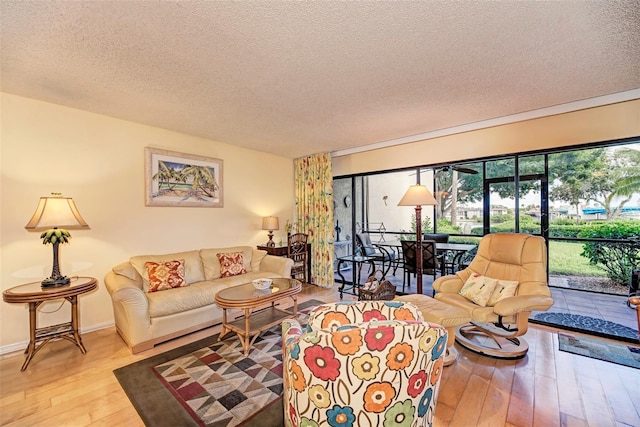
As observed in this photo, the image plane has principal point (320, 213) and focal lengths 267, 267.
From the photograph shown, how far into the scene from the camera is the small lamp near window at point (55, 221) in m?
2.53

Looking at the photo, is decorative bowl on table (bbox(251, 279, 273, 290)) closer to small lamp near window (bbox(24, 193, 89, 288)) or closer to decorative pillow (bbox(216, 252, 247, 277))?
decorative pillow (bbox(216, 252, 247, 277))

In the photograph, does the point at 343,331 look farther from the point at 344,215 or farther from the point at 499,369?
the point at 344,215

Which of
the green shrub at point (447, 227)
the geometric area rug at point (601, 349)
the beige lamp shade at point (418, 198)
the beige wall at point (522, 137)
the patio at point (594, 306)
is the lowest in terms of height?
the geometric area rug at point (601, 349)

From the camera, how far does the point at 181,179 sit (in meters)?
3.98

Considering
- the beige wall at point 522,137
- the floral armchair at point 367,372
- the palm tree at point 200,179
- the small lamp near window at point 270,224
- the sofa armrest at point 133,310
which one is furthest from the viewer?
the small lamp near window at point 270,224

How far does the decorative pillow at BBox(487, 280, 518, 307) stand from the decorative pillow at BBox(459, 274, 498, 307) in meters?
0.03

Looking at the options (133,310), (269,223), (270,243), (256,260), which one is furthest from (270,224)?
(133,310)

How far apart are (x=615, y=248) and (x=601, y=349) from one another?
1962mm

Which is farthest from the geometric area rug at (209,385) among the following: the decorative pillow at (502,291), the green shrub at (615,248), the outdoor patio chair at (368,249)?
the green shrub at (615,248)

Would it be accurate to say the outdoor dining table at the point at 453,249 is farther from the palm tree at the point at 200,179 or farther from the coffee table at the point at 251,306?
the palm tree at the point at 200,179

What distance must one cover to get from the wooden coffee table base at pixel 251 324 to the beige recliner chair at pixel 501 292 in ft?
6.04

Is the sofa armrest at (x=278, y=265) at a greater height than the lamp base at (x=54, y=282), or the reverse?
the lamp base at (x=54, y=282)

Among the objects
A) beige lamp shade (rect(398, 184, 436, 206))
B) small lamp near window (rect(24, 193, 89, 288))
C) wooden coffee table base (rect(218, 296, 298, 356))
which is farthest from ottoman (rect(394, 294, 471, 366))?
small lamp near window (rect(24, 193, 89, 288))

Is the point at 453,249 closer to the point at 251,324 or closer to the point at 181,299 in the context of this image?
the point at 251,324
